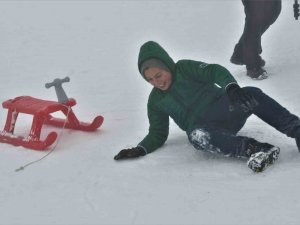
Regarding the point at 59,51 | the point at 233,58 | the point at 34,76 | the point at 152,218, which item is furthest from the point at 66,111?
Result: the point at 59,51

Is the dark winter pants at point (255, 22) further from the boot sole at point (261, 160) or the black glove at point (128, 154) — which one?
the boot sole at point (261, 160)

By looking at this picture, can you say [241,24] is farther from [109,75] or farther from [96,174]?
[96,174]

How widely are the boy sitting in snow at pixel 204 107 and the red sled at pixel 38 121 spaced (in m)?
0.83

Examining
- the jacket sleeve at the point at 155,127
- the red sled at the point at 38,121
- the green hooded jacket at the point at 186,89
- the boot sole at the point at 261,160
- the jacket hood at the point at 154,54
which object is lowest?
the red sled at the point at 38,121

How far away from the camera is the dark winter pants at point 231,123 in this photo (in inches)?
123

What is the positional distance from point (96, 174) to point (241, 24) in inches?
243

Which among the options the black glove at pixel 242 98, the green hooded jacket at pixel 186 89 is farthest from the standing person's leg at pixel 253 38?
the black glove at pixel 242 98

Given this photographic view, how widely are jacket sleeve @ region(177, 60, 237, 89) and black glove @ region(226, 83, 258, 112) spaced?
0.34 ft

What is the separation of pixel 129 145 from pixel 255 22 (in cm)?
236

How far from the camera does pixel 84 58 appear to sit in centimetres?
798

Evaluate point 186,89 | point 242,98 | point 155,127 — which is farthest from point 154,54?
point 242,98

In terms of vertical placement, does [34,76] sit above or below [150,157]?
below

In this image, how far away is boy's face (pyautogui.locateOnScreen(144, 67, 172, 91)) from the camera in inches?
136

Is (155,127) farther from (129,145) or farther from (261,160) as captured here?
(261,160)
